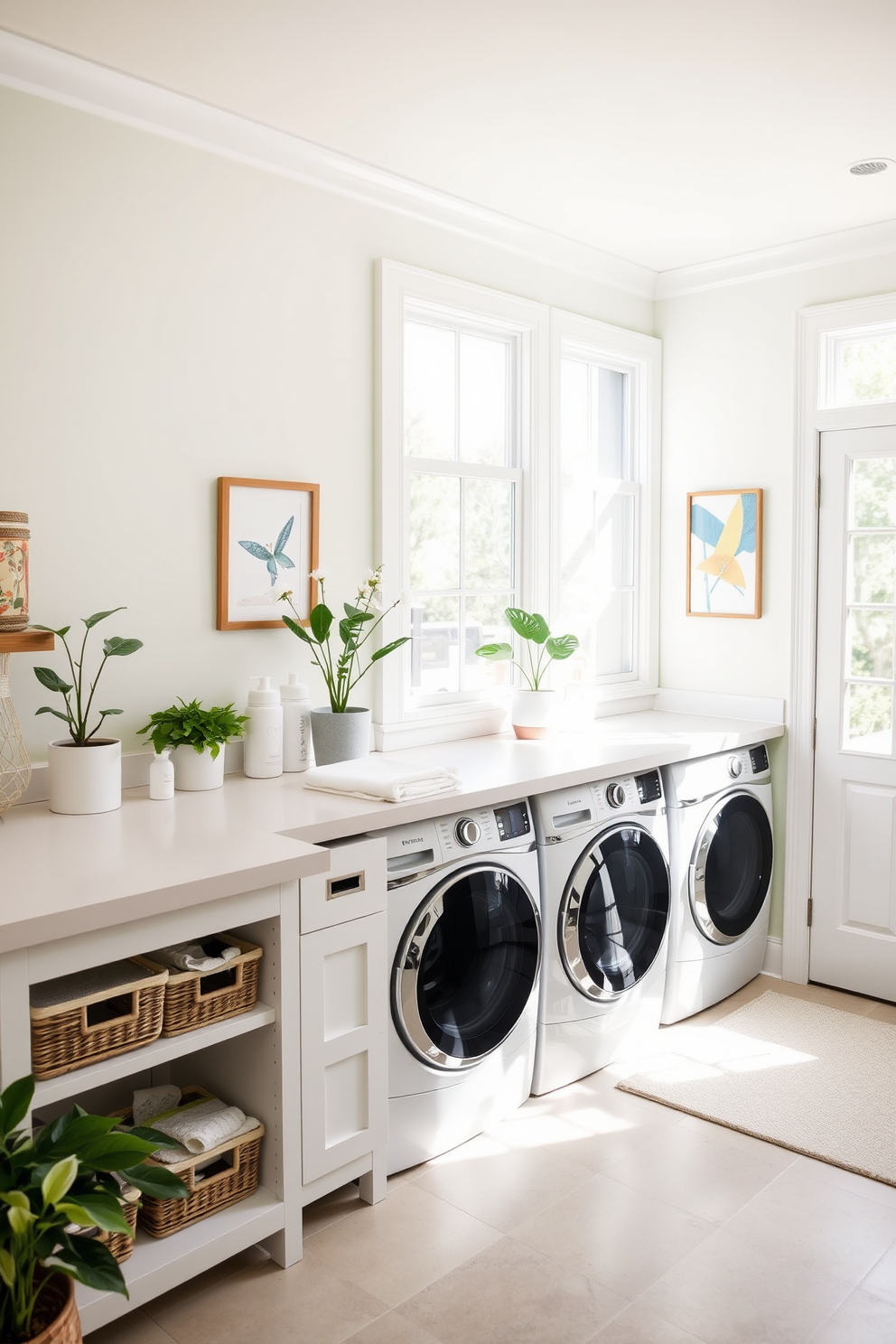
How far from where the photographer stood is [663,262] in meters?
3.89

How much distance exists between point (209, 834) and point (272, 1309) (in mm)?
919

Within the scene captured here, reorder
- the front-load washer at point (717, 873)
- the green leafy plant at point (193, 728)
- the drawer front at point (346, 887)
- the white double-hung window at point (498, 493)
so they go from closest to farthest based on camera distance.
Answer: the drawer front at point (346, 887), the green leafy plant at point (193, 728), the white double-hung window at point (498, 493), the front-load washer at point (717, 873)

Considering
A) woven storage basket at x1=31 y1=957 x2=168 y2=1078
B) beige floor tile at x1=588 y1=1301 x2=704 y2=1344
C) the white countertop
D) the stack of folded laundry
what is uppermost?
the white countertop

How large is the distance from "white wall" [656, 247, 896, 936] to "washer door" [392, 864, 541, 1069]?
1489 mm

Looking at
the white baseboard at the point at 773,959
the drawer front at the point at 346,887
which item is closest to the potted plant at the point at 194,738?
the drawer front at the point at 346,887

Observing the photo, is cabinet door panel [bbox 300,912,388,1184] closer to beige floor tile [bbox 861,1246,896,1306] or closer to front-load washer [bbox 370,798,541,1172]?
front-load washer [bbox 370,798,541,1172]

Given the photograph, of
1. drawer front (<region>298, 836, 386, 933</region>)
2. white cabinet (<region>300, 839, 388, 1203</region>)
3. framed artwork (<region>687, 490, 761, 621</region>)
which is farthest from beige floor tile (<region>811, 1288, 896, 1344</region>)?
framed artwork (<region>687, 490, 761, 621</region>)

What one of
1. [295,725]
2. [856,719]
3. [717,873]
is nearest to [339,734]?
[295,725]

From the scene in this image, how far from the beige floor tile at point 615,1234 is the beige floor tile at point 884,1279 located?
33 centimetres

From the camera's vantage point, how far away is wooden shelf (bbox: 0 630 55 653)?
7.02ft

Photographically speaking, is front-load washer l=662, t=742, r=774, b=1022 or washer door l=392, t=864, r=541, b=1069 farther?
front-load washer l=662, t=742, r=774, b=1022

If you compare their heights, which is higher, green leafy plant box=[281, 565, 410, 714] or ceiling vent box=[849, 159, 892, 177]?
ceiling vent box=[849, 159, 892, 177]

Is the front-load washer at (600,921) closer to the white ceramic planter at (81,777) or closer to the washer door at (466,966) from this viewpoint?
the washer door at (466,966)

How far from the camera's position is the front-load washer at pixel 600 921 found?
2867mm
